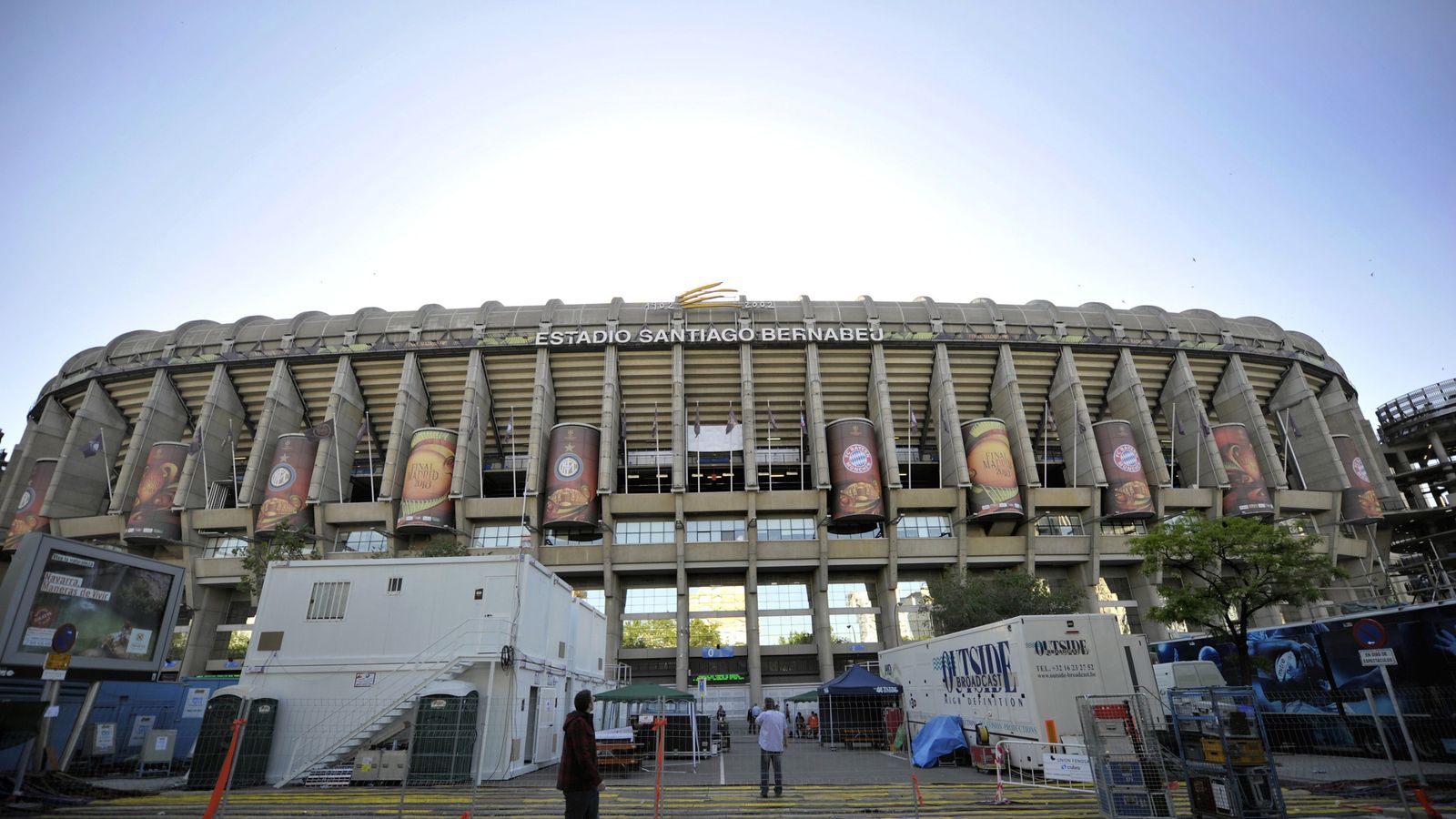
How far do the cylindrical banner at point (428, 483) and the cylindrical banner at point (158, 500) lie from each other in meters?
15.8

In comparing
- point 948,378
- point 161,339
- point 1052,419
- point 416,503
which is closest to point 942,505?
point 948,378

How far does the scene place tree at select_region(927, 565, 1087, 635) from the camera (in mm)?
36281

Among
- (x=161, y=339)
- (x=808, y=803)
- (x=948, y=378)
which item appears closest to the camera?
(x=808, y=803)

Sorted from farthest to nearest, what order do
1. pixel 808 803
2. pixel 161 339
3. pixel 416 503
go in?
pixel 161 339 < pixel 416 503 < pixel 808 803

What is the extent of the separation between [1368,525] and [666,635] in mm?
52344

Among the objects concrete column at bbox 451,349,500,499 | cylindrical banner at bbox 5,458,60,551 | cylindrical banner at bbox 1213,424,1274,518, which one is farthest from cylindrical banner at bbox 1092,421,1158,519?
cylindrical banner at bbox 5,458,60,551

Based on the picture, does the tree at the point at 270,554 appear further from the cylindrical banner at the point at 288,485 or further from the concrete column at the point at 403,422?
the concrete column at the point at 403,422

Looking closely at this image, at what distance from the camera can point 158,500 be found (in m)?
45.6

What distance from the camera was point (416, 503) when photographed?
44.3m

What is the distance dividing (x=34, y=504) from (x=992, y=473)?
68.3 meters

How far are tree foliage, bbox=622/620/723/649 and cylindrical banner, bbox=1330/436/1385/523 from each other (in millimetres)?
46106

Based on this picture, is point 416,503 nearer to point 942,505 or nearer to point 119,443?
point 119,443

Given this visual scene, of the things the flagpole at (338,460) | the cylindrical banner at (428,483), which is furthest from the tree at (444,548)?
the flagpole at (338,460)

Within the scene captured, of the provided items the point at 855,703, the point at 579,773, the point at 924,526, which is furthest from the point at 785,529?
the point at 579,773
